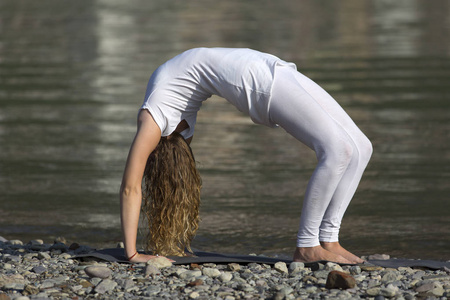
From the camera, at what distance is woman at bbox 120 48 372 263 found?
4.94 meters

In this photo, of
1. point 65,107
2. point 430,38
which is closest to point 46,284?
point 65,107

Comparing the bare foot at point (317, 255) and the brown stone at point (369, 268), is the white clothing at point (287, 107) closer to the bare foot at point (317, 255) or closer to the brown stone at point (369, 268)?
the bare foot at point (317, 255)

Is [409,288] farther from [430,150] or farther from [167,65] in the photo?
[430,150]

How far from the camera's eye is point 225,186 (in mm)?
8172

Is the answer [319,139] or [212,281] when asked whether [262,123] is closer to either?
[319,139]

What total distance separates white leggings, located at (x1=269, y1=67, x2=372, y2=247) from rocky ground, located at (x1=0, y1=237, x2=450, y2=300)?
0.37 meters

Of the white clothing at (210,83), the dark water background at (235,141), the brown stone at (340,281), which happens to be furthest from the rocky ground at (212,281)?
the dark water background at (235,141)

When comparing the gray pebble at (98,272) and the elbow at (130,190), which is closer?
the gray pebble at (98,272)

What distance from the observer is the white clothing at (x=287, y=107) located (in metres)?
4.93

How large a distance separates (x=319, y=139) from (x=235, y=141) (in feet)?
17.6

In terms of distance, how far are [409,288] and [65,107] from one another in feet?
30.8

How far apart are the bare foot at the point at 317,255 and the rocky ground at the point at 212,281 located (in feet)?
0.22

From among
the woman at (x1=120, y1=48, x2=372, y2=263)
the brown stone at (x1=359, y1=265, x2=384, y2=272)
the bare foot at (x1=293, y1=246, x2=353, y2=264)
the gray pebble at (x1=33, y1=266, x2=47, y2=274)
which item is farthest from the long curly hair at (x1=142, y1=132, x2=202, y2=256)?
the brown stone at (x1=359, y1=265, x2=384, y2=272)

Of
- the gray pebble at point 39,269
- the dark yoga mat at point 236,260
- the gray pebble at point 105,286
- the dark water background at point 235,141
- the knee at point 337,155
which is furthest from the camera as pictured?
the dark water background at point 235,141
